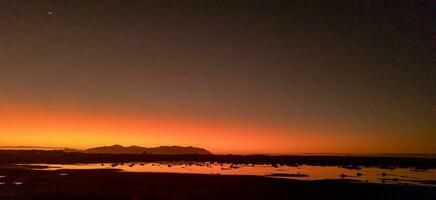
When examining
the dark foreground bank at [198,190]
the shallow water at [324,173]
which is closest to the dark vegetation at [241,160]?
the shallow water at [324,173]

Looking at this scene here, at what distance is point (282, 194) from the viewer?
29062mm

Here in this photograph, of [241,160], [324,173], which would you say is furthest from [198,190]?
[241,160]

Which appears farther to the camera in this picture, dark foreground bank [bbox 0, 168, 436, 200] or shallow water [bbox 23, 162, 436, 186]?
shallow water [bbox 23, 162, 436, 186]

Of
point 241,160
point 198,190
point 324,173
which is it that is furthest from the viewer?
point 241,160

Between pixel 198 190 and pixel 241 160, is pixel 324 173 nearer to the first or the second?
pixel 198 190

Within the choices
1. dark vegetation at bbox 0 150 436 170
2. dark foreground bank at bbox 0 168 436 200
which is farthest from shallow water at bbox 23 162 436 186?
dark vegetation at bbox 0 150 436 170

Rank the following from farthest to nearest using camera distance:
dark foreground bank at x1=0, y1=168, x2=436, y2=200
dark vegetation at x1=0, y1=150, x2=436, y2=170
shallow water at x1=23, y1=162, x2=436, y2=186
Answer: dark vegetation at x1=0, y1=150, x2=436, y2=170, shallow water at x1=23, y1=162, x2=436, y2=186, dark foreground bank at x1=0, y1=168, x2=436, y2=200

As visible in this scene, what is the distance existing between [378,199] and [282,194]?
613 centimetres

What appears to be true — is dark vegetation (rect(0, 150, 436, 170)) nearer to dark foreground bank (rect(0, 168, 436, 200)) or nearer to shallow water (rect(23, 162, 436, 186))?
shallow water (rect(23, 162, 436, 186))

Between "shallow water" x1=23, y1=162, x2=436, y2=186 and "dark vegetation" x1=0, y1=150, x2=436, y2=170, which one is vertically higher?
"dark vegetation" x1=0, y1=150, x2=436, y2=170

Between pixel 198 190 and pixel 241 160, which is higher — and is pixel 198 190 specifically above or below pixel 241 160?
below

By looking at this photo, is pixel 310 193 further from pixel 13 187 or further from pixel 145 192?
pixel 13 187

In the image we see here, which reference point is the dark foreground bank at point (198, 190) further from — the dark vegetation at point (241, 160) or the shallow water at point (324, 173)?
the dark vegetation at point (241, 160)

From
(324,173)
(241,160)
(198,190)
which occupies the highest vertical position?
(241,160)
